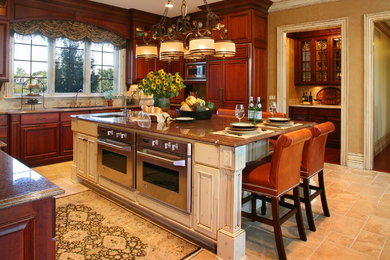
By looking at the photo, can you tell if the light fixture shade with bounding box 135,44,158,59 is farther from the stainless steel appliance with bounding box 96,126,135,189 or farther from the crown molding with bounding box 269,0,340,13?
the crown molding with bounding box 269,0,340,13

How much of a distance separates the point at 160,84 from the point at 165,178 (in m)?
1.19

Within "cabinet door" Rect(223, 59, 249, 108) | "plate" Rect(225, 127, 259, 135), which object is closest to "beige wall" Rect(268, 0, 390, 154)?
"cabinet door" Rect(223, 59, 249, 108)

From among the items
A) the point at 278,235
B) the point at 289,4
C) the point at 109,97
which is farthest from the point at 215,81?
the point at 278,235

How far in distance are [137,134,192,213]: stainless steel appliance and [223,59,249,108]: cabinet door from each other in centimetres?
327

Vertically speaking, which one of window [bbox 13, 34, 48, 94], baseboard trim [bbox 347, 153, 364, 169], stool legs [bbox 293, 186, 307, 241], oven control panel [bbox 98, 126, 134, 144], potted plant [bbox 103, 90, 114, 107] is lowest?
stool legs [bbox 293, 186, 307, 241]

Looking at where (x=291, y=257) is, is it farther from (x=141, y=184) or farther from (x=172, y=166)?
(x=141, y=184)

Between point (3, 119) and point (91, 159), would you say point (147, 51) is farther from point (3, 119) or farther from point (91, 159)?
point (3, 119)

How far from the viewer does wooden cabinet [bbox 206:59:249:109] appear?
574cm

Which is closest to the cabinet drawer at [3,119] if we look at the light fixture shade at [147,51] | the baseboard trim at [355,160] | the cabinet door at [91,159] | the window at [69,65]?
the window at [69,65]

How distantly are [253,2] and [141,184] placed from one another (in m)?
4.07

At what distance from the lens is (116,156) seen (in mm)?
3244

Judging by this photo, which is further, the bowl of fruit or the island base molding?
the bowl of fruit

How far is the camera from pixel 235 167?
7.07 feet

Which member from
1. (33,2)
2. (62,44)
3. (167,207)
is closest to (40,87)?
(62,44)
